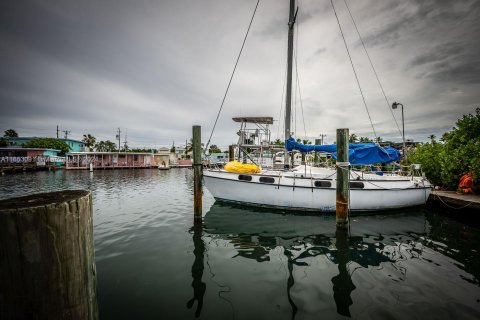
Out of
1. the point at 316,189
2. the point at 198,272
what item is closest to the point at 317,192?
the point at 316,189

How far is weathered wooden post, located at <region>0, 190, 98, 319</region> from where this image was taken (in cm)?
128

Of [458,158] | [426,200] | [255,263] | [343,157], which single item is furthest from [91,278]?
[458,158]

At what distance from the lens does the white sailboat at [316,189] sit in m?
9.23

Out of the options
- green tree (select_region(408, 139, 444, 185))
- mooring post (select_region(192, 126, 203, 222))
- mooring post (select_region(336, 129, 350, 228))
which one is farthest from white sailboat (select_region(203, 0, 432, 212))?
green tree (select_region(408, 139, 444, 185))

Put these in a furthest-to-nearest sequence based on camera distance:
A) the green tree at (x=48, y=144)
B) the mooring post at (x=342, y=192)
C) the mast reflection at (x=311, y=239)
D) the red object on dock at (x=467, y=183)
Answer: the green tree at (x=48, y=144)
the red object on dock at (x=467, y=183)
the mooring post at (x=342, y=192)
the mast reflection at (x=311, y=239)

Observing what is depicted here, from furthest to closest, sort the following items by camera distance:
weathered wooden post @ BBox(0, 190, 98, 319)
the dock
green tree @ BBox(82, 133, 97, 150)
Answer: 1. green tree @ BBox(82, 133, 97, 150)
2. the dock
3. weathered wooden post @ BBox(0, 190, 98, 319)

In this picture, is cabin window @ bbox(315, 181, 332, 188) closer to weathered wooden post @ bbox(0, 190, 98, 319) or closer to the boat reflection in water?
the boat reflection in water

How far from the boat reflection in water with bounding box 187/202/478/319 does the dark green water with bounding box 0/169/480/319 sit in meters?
0.02

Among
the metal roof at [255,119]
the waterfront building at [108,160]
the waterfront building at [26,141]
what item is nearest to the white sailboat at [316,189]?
the metal roof at [255,119]

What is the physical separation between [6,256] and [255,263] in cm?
469

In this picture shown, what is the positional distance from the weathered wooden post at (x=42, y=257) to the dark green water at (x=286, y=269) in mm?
2513

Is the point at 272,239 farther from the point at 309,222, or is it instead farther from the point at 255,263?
the point at 309,222

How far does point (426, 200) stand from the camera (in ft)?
33.5

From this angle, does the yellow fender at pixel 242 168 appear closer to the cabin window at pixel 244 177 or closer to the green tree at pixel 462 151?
the cabin window at pixel 244 177
